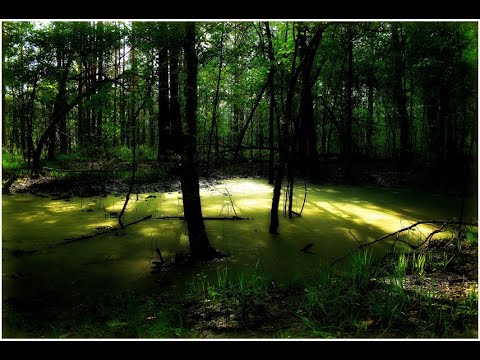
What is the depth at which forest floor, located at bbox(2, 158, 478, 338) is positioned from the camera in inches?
105

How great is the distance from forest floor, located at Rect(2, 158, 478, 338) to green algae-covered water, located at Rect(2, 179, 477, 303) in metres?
0.44

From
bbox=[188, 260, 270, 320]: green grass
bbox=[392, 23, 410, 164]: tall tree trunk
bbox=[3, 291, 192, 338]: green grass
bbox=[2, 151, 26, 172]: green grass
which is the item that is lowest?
bbox=[3, 291, 192, 338]: green grass

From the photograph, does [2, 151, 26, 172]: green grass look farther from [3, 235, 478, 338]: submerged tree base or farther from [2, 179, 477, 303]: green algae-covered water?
[3, 235, 478, 338]: submerged tree base

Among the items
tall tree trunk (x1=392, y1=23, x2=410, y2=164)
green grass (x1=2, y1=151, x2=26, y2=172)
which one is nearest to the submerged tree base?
green grass (x1=2, y1=151, x2=26, y2=172)

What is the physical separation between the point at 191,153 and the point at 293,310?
2189 mm

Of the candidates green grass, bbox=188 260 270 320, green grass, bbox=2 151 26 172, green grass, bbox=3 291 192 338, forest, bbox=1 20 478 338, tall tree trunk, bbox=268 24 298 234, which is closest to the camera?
green grass, bbox=3 291 192 338

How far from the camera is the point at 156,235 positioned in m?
5.61

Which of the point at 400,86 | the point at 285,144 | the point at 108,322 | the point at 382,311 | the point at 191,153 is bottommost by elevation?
the point at 108,322

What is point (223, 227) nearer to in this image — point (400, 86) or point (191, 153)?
point (191, 153)

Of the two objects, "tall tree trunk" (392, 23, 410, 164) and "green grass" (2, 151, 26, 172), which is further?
"tall tree trunk" (392, 23, 410, 164)

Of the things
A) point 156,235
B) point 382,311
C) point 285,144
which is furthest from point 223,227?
point 382,311

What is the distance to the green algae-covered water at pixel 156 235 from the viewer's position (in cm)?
397
